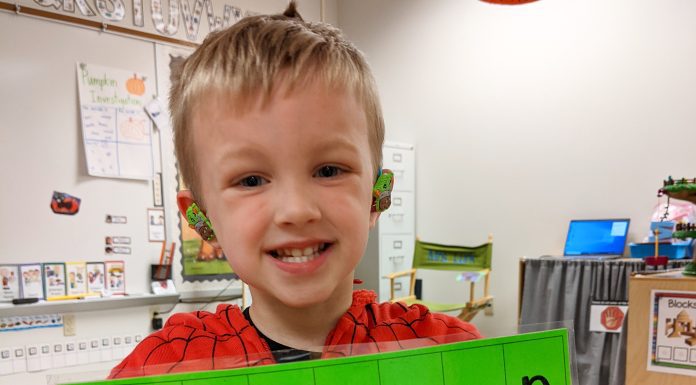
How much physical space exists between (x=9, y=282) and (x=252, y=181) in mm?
2651

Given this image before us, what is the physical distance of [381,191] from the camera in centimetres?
62

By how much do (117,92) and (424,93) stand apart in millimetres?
2296

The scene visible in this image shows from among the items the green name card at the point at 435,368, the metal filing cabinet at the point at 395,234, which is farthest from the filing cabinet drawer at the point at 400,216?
the green name card at the point at 435,368

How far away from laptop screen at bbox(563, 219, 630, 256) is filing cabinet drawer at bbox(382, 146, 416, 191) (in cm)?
126

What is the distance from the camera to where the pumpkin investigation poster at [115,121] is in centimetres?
289

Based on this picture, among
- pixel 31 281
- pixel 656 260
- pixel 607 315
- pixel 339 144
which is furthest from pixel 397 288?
pixel 339 144

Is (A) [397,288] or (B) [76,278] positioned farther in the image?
(A) [397,288]

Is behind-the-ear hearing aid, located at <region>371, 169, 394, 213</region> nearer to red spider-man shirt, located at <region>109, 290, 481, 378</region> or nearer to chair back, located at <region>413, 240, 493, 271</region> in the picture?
red spider-man shirt, located at <region>109, 290, 481, 378</region>

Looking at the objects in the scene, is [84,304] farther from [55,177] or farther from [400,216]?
[400,216]

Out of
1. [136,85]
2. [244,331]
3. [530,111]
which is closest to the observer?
[244,331]

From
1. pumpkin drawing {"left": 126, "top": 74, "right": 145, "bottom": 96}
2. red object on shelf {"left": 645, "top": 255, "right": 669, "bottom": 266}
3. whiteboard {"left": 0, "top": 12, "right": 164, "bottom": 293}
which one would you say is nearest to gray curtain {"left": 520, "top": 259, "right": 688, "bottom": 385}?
red object on shelf {"left": 645, "top": 255, "right": 669, "bottom": 266}

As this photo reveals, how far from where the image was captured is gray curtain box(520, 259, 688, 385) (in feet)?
9.08

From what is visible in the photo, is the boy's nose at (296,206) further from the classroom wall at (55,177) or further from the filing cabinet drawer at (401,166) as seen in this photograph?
the filing cabinet drawer at (401,166)

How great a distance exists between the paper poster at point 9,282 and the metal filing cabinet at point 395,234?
213 cm
